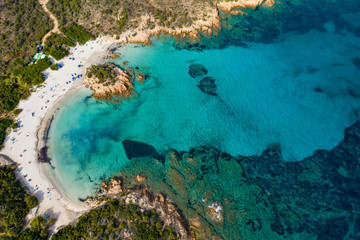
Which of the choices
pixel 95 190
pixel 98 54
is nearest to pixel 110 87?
pixel 98 54

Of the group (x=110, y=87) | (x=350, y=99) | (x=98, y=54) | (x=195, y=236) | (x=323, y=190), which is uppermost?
(x=98, y=54)

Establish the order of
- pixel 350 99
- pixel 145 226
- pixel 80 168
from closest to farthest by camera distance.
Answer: pixel 145 226 → pixel 80 168 → pixel 350 99

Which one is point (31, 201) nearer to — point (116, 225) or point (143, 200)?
point (116, 225)

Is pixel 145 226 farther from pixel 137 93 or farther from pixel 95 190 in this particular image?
pixel 137 93

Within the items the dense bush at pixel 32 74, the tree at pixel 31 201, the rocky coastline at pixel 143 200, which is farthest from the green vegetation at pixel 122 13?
the tree at pixel 31 201

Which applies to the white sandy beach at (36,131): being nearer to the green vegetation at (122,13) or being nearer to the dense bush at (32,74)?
the dense bush at (32,74)

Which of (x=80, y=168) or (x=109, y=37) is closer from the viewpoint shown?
(x=80, y=168)

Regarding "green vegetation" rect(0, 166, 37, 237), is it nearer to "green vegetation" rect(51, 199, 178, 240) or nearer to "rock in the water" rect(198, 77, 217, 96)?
"green vegetation" rect(51, 199, 178, 240)
